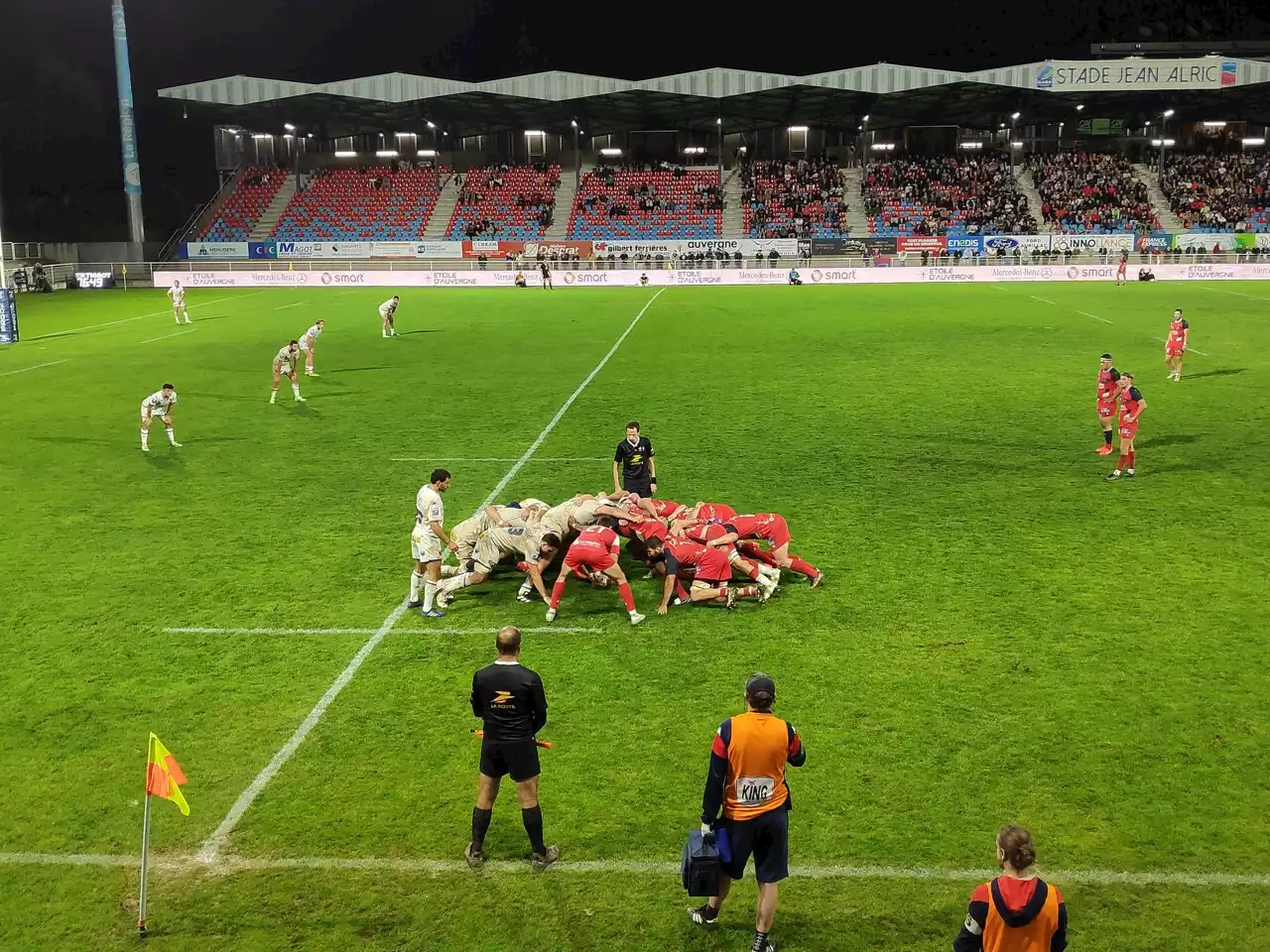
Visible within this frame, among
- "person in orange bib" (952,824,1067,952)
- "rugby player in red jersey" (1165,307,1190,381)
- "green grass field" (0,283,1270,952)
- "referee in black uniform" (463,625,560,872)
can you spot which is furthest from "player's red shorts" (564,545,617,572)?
"rugby player in red jersey" (1165,307,1190,381)

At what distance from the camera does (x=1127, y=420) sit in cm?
1664

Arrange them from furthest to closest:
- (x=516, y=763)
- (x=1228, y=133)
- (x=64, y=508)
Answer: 1. (x=1228, y=133)
2. (x=64, y=508)
3. (x=516, y=763)

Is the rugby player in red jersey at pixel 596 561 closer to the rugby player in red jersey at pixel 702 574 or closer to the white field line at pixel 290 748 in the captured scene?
the rugby player in red jersey at pixel 702 574

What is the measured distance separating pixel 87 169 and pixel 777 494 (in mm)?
108558

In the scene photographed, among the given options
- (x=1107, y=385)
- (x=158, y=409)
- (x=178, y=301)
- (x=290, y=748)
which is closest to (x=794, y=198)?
(x=178, y=301)

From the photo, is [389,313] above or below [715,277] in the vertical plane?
below

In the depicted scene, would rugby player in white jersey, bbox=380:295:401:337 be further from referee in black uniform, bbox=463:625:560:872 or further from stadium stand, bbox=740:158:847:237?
stadium stand, bbox=740:158:847:237

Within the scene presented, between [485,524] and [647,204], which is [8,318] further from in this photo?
[647,204]

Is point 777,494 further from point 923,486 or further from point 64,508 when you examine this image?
point 64,508

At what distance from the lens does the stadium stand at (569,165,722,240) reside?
249 ft

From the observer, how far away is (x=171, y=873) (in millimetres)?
7168

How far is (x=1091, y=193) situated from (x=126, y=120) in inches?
2649

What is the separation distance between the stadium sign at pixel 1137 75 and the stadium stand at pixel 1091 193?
23.4 ft

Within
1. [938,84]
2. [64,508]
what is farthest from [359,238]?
[64,508]
